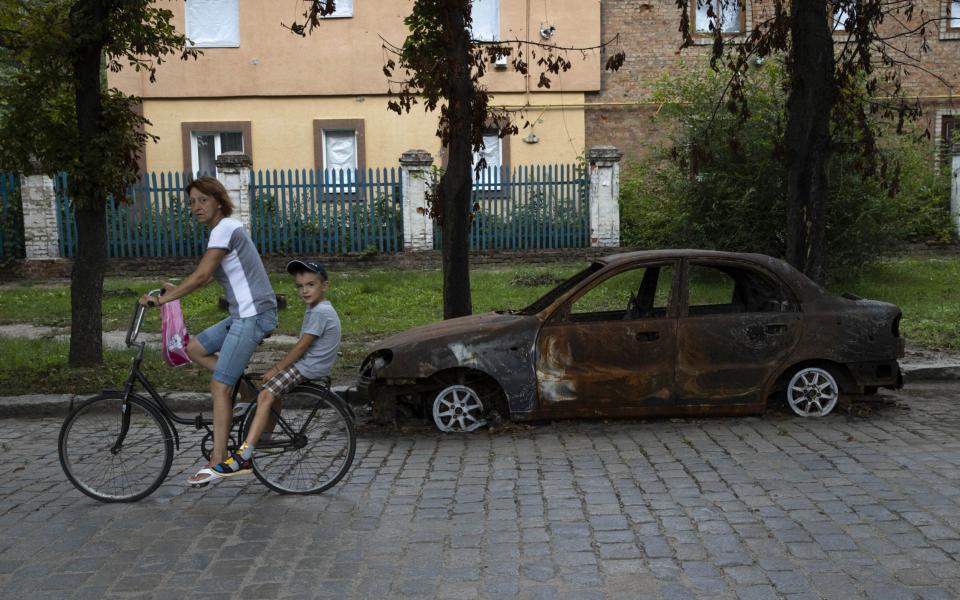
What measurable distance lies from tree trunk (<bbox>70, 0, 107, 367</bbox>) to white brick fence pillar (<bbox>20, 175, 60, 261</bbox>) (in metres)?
9.40

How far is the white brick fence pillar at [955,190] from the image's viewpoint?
2009 cm

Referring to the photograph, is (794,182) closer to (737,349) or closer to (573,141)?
(737,349)

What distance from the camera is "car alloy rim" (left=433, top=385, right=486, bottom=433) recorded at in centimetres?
798

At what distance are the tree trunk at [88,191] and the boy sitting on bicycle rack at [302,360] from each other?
15.1ft

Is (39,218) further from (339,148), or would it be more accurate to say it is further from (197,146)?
(339,148)

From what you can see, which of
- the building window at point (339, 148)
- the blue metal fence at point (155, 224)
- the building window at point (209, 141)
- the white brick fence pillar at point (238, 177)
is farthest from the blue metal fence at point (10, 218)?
the building window at point (339, 148)

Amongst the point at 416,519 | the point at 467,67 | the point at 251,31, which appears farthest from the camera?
the point at 251,31

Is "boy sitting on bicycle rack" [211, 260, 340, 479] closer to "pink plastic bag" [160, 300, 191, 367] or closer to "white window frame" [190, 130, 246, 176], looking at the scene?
"pink plastic bag" [160, 300, 191, 367]

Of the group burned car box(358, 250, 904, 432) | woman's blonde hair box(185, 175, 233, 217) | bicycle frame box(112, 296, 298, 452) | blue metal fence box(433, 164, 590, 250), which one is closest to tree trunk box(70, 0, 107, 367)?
burned car box(358, 250, 904, 432)

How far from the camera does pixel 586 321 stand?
809 centimetres

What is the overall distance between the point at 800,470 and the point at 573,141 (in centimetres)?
1745

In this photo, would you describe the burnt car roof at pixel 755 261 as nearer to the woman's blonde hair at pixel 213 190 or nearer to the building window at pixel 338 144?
the woman's blonde hair at pixel 213 190

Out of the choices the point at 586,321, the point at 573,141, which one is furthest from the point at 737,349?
the point at 573,141

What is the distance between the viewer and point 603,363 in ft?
26.0
